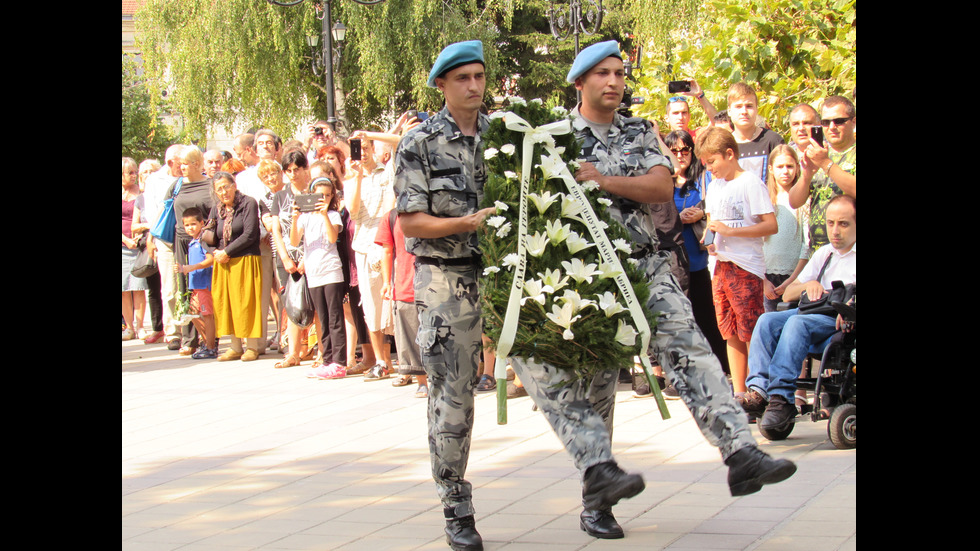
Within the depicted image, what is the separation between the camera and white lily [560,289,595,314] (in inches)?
164

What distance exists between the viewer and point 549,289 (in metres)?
4.20

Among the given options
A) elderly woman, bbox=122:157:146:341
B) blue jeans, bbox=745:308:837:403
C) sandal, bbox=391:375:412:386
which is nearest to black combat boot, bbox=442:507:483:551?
blue jeans, bbox=745:308:837:403

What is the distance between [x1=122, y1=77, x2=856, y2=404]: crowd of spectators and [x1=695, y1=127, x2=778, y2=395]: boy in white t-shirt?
0.01 meters

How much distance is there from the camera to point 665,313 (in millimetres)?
4500

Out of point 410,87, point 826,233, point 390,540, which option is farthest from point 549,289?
point 410,87

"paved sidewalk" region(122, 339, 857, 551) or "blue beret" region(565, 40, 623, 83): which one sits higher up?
"blue beret" region(565, 40, 623, 83)

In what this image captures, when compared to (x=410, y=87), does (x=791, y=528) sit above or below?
below

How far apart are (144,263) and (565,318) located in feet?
36.8

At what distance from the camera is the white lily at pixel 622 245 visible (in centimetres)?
437

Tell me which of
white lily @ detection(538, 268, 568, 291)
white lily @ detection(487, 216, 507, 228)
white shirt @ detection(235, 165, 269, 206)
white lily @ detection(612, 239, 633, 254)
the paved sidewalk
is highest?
white shirt @ detection(235, 165, 269, 206)

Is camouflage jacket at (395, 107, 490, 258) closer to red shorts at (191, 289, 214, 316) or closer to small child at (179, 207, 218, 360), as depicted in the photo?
small child at (179, 207, 218, 360)

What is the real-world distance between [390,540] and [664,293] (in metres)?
1.65
